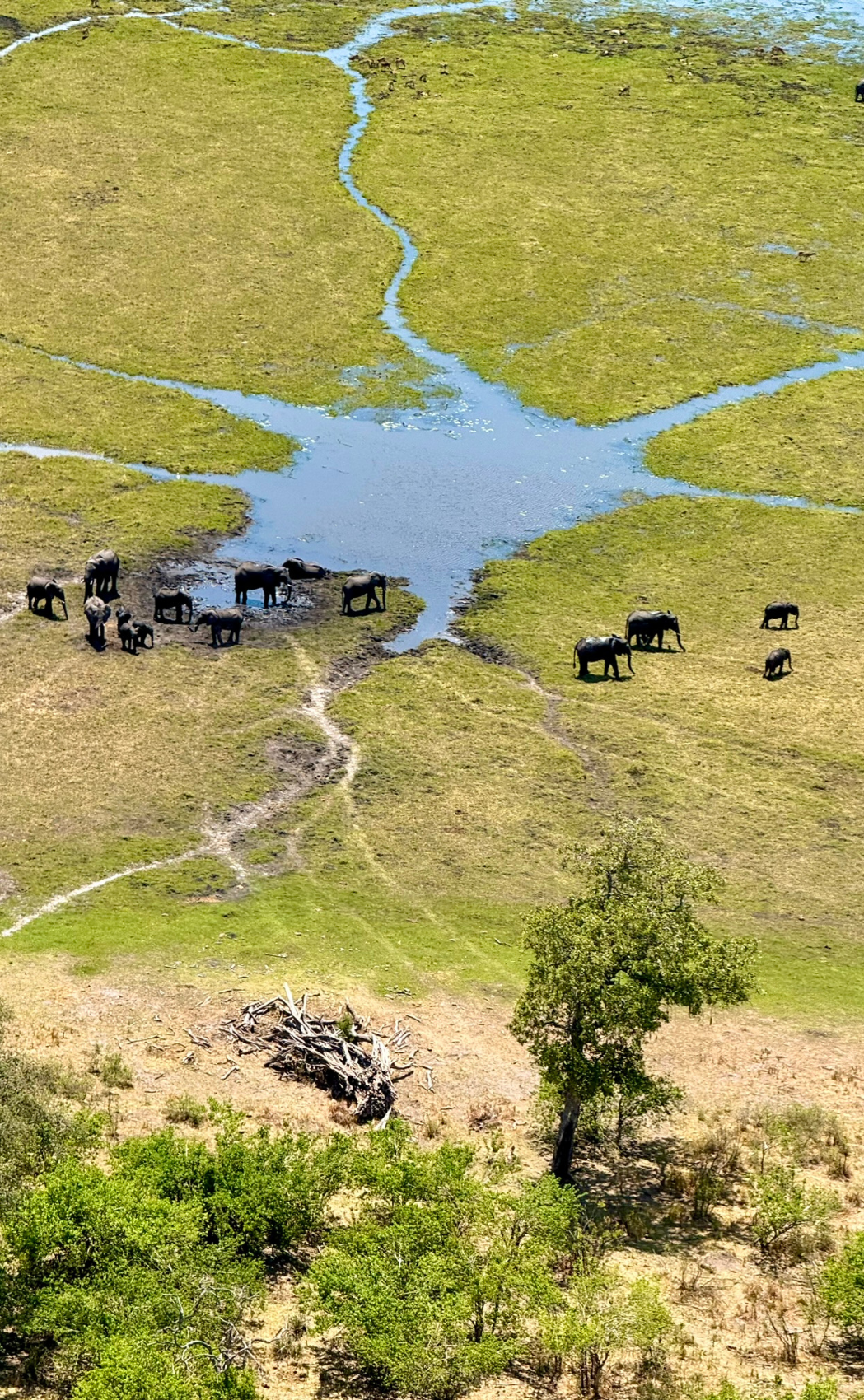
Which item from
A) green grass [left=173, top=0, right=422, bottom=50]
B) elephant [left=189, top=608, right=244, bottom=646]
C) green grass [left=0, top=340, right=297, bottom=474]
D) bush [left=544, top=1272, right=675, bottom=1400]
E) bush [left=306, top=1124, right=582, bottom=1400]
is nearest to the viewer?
bush [left=306, top=1124, right=582, bottom=1400]

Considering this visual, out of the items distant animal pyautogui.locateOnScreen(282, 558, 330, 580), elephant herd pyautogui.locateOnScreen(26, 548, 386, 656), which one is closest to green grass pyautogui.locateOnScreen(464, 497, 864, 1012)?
elephant herd pyautogui.locateOnScreen(26, 548, 386, 656)

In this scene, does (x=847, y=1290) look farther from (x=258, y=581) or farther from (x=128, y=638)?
(x=258, y=581)

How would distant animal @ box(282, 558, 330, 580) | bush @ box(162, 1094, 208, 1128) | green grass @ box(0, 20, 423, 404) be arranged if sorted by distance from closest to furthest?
bush @ box(162, 1094, 208, 1128) < distant animal @ box(282, 558, 330, 580) < green grass @ box(0, 20, 423, 404)

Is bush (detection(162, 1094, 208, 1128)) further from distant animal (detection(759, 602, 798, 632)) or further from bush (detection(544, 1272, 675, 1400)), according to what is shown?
distant animal (detection(759, 602, 798, 632))

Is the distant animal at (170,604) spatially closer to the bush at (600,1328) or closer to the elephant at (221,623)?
the elephant at (221,623)

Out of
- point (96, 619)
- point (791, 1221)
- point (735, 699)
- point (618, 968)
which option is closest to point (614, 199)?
point (735, 699)

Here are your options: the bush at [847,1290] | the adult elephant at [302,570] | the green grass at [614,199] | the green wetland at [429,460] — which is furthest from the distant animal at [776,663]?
the bush at [847,1290]

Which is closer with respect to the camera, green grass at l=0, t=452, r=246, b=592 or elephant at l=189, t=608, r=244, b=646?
elephant at l=189, t=608, r=244, b=646
